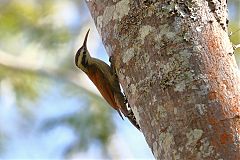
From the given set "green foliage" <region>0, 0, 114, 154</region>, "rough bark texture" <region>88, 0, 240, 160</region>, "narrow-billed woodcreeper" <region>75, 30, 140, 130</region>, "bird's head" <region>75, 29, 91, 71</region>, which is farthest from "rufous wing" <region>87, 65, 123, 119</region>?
"green foliage" <region>0, 0, 114, 154</region>

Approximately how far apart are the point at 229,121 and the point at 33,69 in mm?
5857

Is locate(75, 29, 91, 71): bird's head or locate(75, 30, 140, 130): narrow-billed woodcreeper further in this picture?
locate(75, 29, 91, 71): bird's head

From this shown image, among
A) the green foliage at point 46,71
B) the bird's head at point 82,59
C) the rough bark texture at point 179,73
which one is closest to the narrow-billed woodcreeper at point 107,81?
the bird's head at point 82,59

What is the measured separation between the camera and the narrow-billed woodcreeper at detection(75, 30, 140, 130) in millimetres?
2336

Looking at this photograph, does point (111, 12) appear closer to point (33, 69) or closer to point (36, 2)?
point (33, 69)

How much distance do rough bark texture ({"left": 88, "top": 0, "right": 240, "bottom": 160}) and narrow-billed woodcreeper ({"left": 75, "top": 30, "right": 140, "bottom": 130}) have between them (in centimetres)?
22

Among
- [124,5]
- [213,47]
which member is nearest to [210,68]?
[213,47]

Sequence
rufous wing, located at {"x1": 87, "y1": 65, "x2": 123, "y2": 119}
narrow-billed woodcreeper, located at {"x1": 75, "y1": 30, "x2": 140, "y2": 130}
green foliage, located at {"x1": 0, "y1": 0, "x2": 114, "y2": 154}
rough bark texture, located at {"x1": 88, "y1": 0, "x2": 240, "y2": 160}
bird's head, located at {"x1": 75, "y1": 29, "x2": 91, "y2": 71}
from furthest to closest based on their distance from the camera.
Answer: green foliage, located at {"x1": 0, "y1": 0, "x2": 114, "y2": 154} < bird's head, located at {"x1": 75, "y1": 29, "x2": 91, "y2": 71} < rufous wing, located at {"x1": 87, "y1": 65, "x2": 123, "y2": 119} < narrow-billed woodcreeper, located at {"x1": 75, "y1": 30, "x2": 140, "y2": 130} < rough bark texture, located at {"x1": 88, "y1": 0, "x2": 240, "y2": 160}

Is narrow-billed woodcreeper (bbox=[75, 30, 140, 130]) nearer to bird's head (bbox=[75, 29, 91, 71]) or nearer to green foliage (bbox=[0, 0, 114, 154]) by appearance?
bird's head (bbox=[75, 29, 91, 71])

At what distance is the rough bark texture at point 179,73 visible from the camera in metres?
1.62

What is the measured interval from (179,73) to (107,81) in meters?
0.87

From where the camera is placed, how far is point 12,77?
7660mm

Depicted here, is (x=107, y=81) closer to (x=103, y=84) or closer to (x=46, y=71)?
(x=103, y=84)

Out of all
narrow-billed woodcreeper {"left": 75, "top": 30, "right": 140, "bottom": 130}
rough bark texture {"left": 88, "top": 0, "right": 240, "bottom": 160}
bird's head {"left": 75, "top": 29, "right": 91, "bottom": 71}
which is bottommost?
rough bark texture {"left": 88, "top": 0, "right": 240, "bottom": 160}
